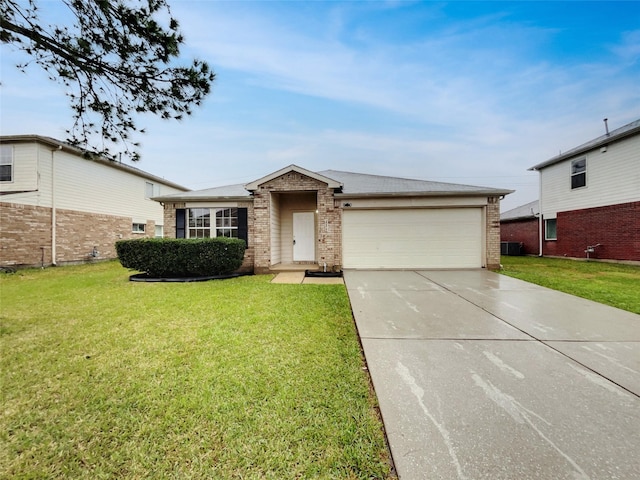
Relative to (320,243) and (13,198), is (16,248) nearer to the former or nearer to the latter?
(13,198)

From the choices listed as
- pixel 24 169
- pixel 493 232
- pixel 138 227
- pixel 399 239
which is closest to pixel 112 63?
pixel 399 239

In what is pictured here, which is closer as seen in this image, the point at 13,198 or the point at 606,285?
the point at 606,285

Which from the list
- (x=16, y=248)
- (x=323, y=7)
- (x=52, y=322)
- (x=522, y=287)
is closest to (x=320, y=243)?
(x=522, y=287)

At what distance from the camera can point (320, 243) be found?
9.79 metres

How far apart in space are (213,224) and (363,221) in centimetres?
597

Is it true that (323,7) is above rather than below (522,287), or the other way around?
above

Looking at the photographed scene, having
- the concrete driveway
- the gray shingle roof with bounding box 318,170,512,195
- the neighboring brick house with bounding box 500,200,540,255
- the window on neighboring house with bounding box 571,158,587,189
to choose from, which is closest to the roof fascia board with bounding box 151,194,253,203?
the gray shingle roof with bounding box 318,170,512,195

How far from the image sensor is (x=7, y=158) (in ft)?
36.8

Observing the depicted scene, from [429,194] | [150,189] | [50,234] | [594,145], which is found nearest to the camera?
[429,194]

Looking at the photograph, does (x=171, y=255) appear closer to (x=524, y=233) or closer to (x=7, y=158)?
(x=7, y=158)

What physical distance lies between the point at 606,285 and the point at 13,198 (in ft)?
68.5

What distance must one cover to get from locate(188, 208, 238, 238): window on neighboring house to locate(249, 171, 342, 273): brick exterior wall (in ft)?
3.73

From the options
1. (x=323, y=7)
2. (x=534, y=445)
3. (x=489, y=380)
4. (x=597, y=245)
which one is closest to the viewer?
(x=534, y=445)

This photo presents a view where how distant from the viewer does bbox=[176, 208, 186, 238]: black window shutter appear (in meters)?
10.4
